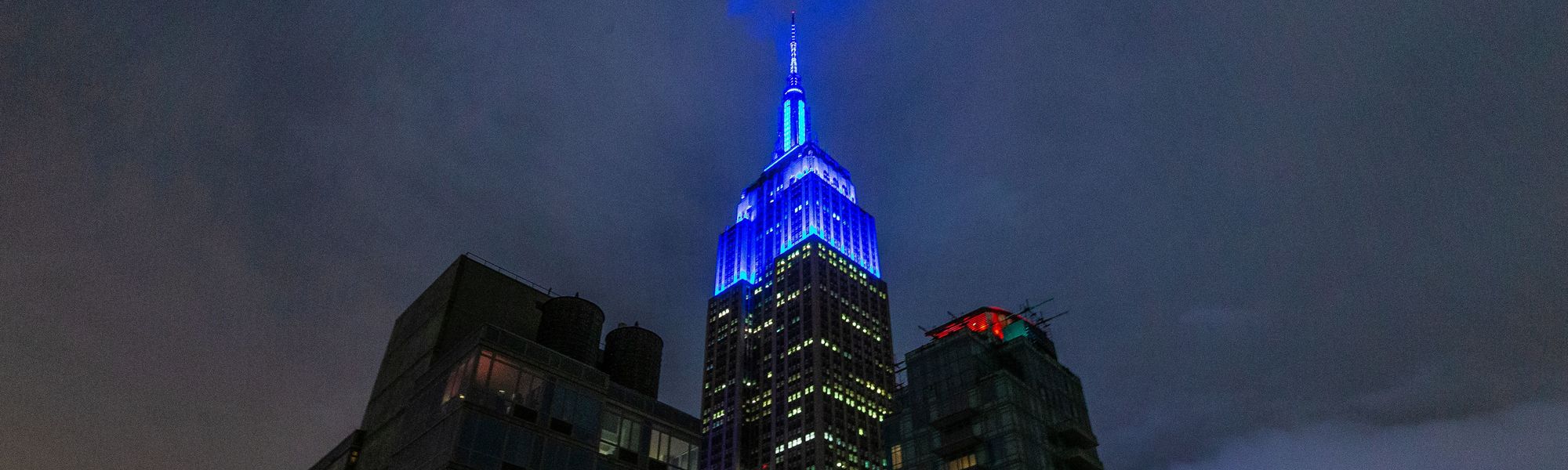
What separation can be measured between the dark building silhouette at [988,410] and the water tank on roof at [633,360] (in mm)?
35303

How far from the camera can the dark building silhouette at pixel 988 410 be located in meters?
88.9

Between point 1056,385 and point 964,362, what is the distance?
1269 centimetres

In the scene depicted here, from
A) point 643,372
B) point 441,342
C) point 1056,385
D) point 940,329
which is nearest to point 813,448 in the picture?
point 940,329

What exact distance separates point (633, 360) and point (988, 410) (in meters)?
38.8

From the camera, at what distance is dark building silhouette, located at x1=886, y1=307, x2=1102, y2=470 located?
292ft

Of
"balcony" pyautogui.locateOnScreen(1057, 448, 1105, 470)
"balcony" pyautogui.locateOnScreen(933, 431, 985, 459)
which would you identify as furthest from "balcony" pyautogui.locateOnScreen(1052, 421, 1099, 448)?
"balcony" pyautogui.locateOnScreen(933, 431, 985, 459)

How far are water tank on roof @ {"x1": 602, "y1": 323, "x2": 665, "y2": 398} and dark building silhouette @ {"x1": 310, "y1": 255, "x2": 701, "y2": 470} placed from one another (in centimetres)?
9

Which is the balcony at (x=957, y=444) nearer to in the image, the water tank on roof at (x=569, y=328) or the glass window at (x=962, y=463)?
the glass window at (x=962, y=463)

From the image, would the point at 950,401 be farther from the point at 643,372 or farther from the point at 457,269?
the point at 457,269

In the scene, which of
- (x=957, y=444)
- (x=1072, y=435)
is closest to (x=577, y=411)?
(x=957, y=444)

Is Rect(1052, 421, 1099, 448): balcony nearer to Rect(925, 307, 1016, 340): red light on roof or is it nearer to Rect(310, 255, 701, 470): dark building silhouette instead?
Rect(925, 307, 1016, 340): red light on roof

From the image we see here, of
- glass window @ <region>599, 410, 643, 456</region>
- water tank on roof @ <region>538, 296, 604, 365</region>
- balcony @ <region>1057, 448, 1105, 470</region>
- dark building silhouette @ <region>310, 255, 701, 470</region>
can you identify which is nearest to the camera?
dark building silhouette @ <region>310, 255, 701, 470</region>

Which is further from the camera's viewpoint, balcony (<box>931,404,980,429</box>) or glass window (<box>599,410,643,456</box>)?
balcony (<box>931,404,980,429</box>)

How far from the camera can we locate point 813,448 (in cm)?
19012
